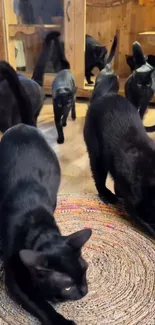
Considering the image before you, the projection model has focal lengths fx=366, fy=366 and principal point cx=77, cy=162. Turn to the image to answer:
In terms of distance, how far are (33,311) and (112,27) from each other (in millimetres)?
2743

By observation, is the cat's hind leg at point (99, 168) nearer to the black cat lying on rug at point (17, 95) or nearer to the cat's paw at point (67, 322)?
the black cat lying on rug at point (17, 95)

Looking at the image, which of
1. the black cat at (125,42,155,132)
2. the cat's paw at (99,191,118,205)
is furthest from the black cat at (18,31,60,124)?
the cat's paw at (99,191,118,205)

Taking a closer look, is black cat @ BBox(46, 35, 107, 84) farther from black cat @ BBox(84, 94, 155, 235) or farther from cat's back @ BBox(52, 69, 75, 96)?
black cat @ BBox(84, 94, 155, 235)

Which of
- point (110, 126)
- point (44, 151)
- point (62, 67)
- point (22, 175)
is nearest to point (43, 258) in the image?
point (22, 175)

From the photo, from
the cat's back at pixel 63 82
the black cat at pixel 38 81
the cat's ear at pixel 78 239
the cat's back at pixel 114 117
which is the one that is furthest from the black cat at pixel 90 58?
the cat's ear at pixel 78 239

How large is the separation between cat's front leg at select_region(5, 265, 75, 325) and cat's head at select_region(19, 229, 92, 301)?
0.19 feet

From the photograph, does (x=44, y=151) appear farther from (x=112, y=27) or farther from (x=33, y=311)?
(x=112, y=27)

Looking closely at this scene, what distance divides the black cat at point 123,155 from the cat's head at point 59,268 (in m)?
0.43

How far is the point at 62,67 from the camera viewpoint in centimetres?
245

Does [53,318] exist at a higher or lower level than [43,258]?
lower

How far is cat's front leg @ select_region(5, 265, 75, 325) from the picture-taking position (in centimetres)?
90

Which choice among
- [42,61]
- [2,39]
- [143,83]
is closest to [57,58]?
[42,61]

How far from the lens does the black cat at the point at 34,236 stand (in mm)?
803

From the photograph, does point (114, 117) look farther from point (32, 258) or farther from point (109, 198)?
point (32, 258)
